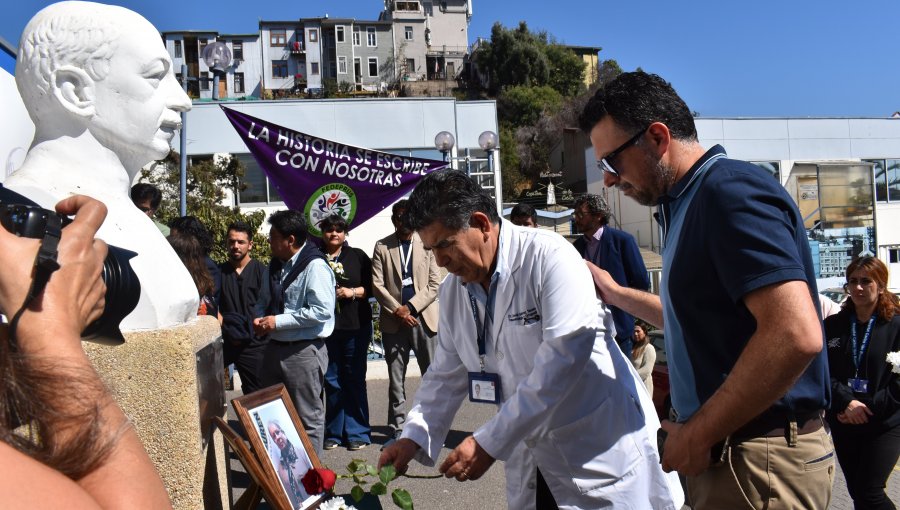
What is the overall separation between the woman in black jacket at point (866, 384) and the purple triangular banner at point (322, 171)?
4756mm

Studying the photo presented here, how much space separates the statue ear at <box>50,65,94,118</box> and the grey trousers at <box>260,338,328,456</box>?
2.85 metres

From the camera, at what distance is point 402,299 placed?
662 cm

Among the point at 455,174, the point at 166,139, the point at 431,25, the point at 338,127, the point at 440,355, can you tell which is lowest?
the point at 440,355

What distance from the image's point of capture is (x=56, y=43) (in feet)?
7.84

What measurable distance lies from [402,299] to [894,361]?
3870mm

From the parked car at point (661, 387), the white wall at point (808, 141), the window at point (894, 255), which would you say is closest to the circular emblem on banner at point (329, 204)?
the parked car at point (661, 387)

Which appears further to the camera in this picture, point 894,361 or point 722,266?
point 894,361

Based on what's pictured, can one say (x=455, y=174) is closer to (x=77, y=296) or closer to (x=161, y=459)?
(x=161, y=459)

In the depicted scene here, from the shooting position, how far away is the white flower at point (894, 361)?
4160 mm

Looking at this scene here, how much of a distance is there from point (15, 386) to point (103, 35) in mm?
1773

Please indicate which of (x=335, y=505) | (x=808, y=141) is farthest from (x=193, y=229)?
(x=808, y=141)

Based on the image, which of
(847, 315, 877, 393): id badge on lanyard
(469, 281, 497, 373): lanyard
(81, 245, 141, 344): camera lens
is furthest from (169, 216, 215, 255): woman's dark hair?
(847, 315, 877, 393): id badge on lanyard

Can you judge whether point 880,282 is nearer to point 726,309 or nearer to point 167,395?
point 726,309

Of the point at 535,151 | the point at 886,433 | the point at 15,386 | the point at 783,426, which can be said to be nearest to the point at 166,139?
the point at 15,386
